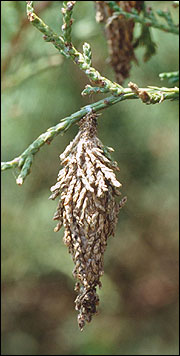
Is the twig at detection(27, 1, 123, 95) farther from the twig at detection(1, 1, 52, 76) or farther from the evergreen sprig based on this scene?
the twig at detection(1, 1, 52, 76)

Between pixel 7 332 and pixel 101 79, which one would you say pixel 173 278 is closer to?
pixel 7 332

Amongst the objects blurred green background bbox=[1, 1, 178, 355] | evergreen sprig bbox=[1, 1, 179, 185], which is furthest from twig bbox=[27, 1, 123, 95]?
blurred green background bbox=[1, 1, 178, 355]

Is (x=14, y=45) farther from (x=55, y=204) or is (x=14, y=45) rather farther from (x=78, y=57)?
(x=78, y=57)

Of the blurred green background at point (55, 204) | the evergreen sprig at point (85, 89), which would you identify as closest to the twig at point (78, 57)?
the evergreen sprig at point (85, 89)

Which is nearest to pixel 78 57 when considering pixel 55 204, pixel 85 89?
pixel 85 89

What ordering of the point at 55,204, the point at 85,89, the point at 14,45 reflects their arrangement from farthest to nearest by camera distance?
1. the point at 55,204
2. the point at 14,45
3. the point at 85,89

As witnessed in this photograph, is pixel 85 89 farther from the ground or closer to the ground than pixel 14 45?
Result: closer to the ground

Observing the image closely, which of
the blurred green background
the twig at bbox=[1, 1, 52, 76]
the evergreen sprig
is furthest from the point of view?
the blurred green background

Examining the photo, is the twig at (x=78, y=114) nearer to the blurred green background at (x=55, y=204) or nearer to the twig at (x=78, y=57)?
the twig at (x=78, y=57)

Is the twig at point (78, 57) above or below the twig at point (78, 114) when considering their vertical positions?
above
